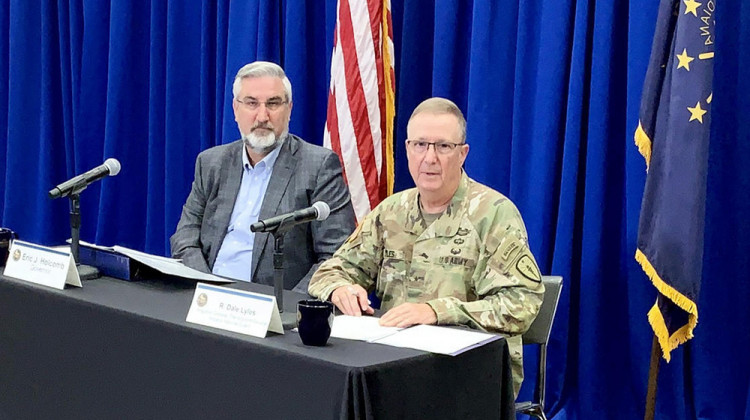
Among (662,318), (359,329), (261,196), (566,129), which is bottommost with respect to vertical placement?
(662,318)

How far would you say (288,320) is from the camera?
1986 millimetres

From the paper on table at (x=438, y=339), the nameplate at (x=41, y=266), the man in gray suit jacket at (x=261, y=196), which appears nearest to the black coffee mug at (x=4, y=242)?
the nameplate at (x=41, y=266)

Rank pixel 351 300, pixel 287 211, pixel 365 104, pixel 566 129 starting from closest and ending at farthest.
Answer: pixel 351 300
pixel 287 211
pixel 566 129
pixel 365 104

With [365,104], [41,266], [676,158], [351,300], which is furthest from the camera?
[365,104]

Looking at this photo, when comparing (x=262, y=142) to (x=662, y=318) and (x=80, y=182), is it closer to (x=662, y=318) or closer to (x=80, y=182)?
(x=80, y=182)

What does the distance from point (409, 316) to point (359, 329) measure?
13 centimetres

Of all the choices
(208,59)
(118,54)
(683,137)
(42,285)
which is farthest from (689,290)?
(118,54)

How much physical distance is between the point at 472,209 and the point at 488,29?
1.41 meters

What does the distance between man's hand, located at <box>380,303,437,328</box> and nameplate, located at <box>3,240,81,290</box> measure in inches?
35.4

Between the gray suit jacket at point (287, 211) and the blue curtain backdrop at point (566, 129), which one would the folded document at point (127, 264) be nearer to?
the gray suit jacket at point (287, 211)

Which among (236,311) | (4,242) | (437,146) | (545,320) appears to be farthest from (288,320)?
(4,242)

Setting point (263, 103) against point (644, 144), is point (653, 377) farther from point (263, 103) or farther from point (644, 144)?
point (263, 103)

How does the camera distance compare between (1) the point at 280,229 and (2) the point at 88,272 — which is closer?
(1) the point at 280,229

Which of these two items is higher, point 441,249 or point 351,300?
point 441,249
